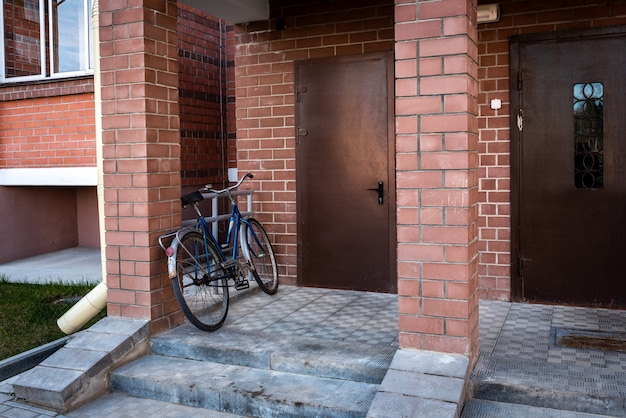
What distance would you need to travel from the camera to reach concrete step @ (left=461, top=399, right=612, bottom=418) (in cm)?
350

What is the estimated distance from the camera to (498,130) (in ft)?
19.0

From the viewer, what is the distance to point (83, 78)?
8.34 metres

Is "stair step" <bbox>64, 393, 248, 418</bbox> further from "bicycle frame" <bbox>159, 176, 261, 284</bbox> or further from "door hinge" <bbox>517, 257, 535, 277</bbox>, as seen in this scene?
"door hinge" <bbox>517, 257, 535, 277</bbox>

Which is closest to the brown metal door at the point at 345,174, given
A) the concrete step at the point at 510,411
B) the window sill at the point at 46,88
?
the concrete step at the point at 510,411

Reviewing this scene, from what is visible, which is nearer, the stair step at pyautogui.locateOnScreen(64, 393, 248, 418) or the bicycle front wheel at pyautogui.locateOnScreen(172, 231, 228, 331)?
the stair step at pyautogui.locateOnScreen(64, 393, 248, 418)

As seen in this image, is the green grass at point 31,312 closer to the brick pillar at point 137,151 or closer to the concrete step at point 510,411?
the brick pillar at point 137,151

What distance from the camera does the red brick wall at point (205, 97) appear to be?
8273 millimetres

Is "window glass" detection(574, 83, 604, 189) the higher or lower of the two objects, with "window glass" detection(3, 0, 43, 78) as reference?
lower

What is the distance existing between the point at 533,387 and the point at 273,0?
15.2 ft

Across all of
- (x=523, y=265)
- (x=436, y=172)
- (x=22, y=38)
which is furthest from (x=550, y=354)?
(x=22, y=38)

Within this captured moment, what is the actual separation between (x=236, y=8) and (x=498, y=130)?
2711 millimetres

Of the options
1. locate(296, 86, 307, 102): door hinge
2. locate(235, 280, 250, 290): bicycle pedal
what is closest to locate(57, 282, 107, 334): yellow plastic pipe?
locate(235, 280, 250, 290): bicycle pedal

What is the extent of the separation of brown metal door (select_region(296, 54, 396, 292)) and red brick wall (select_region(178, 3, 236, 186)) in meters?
2.25

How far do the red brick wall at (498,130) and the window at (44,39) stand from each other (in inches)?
203
